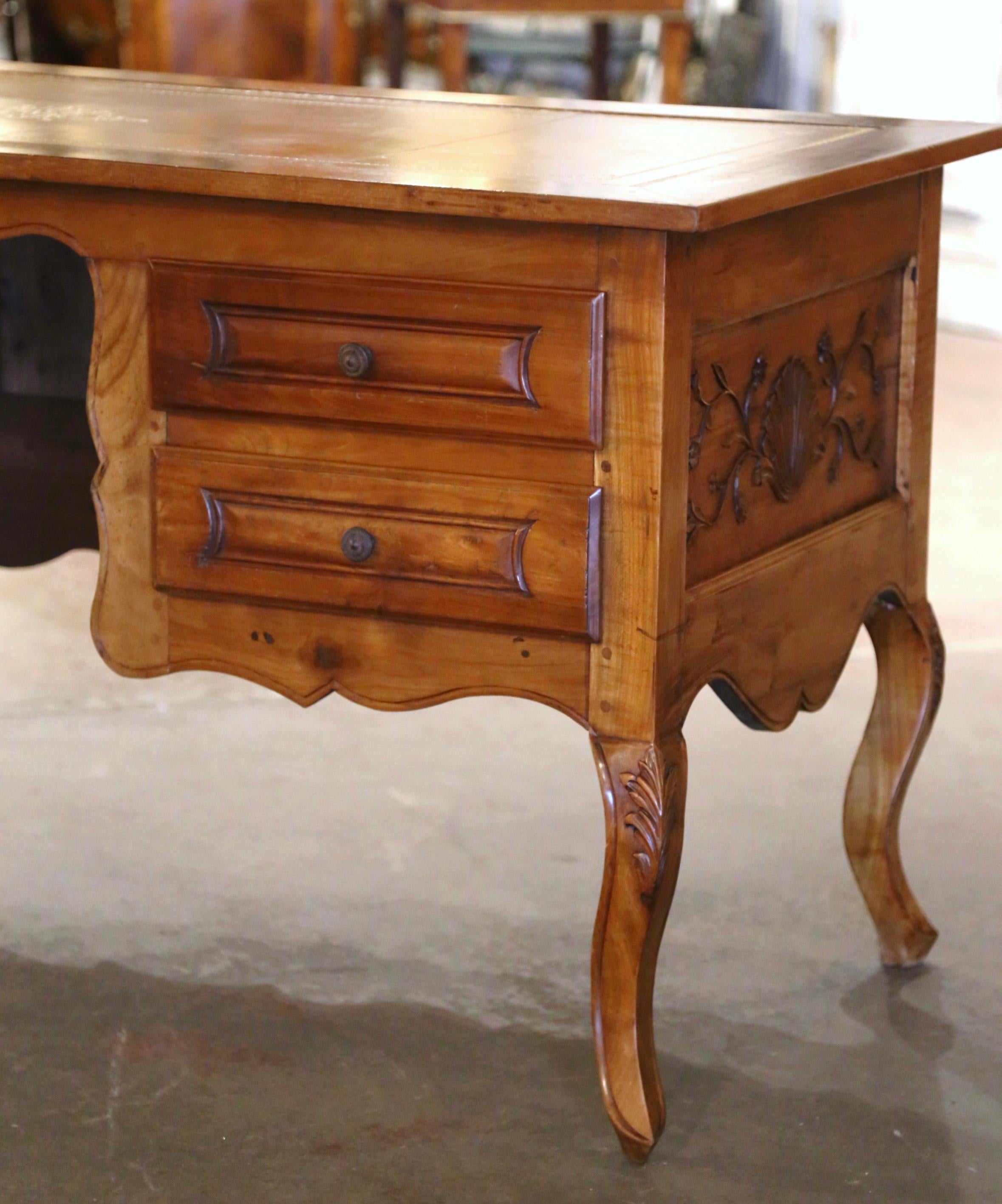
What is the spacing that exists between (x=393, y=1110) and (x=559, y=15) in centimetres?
435

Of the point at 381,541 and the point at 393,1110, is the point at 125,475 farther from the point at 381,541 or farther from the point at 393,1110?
the point at 393,1110

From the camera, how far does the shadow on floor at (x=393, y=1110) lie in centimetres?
169

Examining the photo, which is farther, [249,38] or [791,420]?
[249,38]

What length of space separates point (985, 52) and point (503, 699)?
11.5 ft

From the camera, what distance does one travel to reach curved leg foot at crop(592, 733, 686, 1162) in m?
1.62

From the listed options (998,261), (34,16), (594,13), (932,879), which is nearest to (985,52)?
(998,261)

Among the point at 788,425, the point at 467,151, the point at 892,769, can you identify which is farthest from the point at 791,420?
the point at 892,769

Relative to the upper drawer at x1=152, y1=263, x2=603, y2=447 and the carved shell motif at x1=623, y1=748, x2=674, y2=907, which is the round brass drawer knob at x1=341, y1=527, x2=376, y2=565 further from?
the carved shell motif at x1=623, y1=748, x2=674, y2=907

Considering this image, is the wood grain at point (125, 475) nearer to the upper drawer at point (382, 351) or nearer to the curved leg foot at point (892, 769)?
the upper drawer at point (382, 351)

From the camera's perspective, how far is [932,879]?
91.8 inches

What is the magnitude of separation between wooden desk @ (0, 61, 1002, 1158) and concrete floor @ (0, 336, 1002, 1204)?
0.64 ft

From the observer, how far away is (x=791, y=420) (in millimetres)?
1748

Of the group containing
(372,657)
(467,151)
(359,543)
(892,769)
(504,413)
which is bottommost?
(892,769)

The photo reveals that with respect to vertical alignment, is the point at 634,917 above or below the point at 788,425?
below
